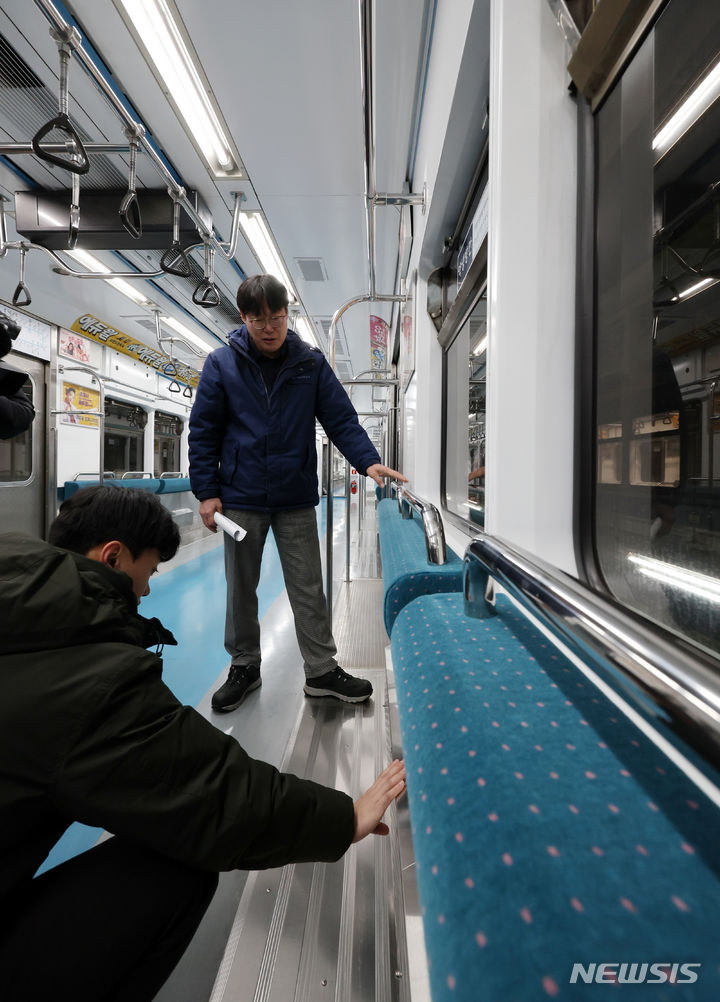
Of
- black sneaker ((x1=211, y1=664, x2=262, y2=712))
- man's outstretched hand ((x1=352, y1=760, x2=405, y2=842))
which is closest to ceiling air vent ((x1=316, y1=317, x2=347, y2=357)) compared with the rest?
black sneaker ((x1=211, y1=664, x2=262, y2=712))

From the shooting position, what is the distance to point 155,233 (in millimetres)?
3594

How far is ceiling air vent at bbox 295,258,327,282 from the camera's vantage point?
4703 millimetres

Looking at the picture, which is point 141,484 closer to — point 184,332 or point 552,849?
point 184,332

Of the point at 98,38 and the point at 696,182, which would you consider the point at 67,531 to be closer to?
the point at 696,182

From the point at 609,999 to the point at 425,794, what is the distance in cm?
20

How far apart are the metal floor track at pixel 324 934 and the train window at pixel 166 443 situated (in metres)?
9.07

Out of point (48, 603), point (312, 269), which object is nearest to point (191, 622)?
point (48, 603)

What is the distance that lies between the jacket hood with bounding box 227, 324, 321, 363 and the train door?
4477 mm

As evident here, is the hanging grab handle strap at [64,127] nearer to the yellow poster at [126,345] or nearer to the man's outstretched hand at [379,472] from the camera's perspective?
the man's outstretched hand at [379,472]

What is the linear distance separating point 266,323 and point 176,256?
1592mm

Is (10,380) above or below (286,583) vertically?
above

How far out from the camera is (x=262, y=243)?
4.32 metres

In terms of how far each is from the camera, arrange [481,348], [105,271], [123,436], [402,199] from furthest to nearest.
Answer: [123,436]
[105,271]
[402,199]
[481,348]

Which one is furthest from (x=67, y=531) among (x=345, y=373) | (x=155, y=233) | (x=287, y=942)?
(x=345, y=373)
